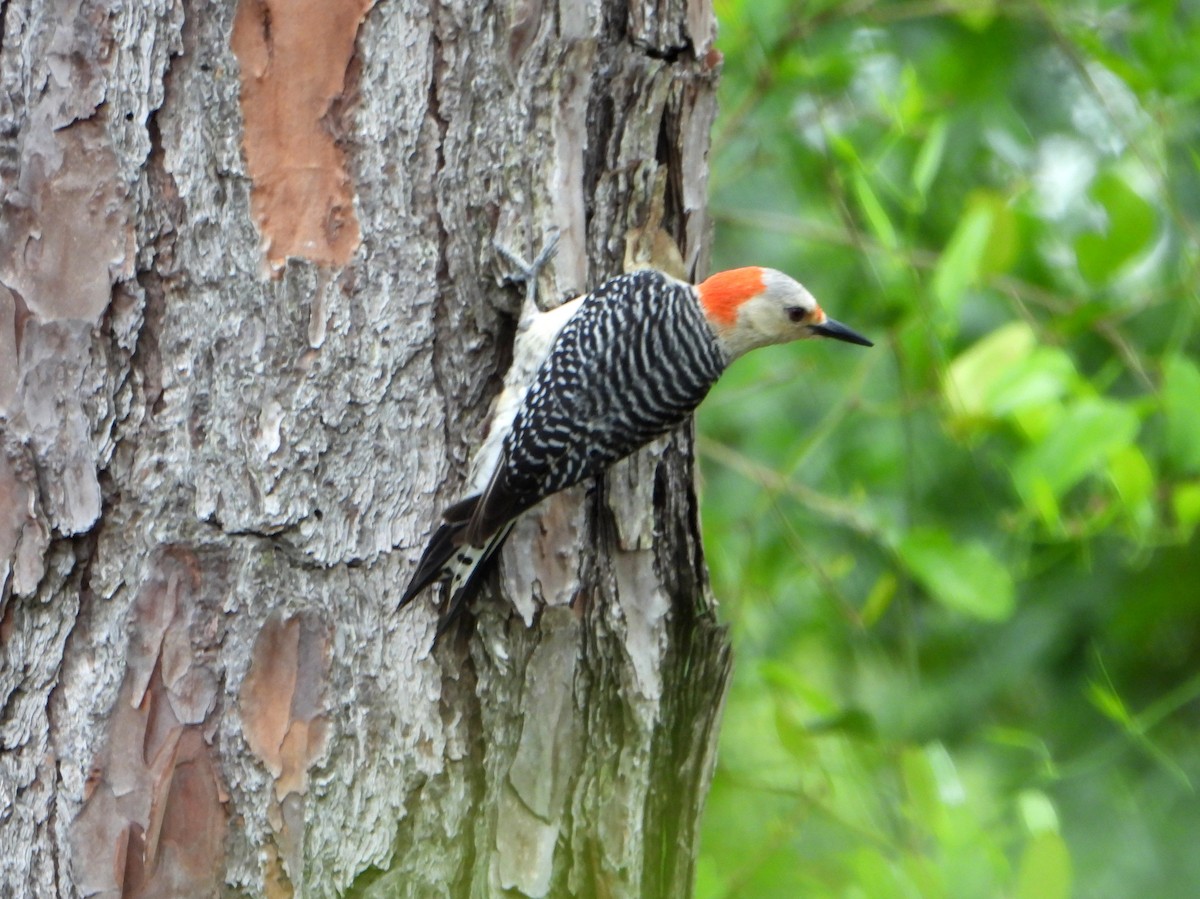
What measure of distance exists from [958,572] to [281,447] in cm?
137

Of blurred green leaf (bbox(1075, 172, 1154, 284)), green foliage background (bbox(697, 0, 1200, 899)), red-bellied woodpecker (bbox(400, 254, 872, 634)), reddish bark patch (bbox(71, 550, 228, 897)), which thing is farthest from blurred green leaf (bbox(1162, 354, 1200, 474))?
reddish bark patch (bbox(71, 550, 228, 897))

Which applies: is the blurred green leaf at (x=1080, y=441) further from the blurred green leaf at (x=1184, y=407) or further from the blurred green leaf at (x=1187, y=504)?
the blurred green leaf at (x=1187, y=504)

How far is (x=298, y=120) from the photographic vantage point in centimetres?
173

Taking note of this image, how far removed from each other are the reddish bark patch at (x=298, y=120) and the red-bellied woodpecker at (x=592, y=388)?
1.11ft

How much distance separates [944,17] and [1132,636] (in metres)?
1.63

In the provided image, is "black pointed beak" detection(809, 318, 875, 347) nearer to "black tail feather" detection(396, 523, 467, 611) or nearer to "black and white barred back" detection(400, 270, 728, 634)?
"black and white barred back" detection(400, 270, 728, 634)

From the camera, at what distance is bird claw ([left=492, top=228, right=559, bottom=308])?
1.82 metres

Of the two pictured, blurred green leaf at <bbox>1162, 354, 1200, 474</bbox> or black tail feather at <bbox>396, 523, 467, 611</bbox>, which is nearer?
black tail feather at <bbox>396, 523, 467, 611</bbox>

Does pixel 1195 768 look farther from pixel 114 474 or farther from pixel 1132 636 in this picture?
pixel 114 474

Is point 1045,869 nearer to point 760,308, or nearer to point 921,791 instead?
point 921,791

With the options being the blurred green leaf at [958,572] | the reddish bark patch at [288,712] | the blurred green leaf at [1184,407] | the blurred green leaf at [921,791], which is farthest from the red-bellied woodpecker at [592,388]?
the blurred green leaf at [921,791]

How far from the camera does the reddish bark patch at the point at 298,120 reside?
5.59ft

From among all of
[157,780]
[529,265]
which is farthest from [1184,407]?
[157,780]

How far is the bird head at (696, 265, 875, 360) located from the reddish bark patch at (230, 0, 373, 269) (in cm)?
106
